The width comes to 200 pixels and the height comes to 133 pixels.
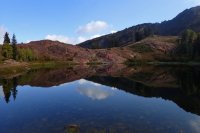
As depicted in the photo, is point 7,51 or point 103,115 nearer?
point 103,115

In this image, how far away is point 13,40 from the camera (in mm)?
171250

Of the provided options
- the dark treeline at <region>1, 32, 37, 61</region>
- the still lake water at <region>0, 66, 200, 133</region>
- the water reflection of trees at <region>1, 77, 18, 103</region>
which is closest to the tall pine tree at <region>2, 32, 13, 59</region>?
the dark treeline at <region>1, 32, 37, 61</region>

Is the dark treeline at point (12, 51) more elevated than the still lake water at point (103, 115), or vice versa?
the dark treeline at point (12, 51)

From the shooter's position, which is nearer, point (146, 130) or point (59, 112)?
point (146, 130)

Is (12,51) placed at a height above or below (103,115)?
above

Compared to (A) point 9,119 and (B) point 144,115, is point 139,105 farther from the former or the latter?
(A) point 9,119

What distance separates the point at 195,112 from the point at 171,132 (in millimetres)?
12048

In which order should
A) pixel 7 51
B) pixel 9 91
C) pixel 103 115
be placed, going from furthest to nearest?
pixel 7 51 < pixel 9 91 < pixel 103 115

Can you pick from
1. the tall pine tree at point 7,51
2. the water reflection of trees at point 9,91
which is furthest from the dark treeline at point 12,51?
the water reflection of trees at point 9,91

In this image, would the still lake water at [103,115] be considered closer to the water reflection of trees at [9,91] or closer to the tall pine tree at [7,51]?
the water reflection of trees at [9,91]

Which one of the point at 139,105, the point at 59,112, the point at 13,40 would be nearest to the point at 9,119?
the point at 59,112

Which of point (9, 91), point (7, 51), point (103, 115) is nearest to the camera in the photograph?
point (103, 115)

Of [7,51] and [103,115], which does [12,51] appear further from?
[103,115]

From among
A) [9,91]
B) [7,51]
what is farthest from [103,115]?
[7,51]
